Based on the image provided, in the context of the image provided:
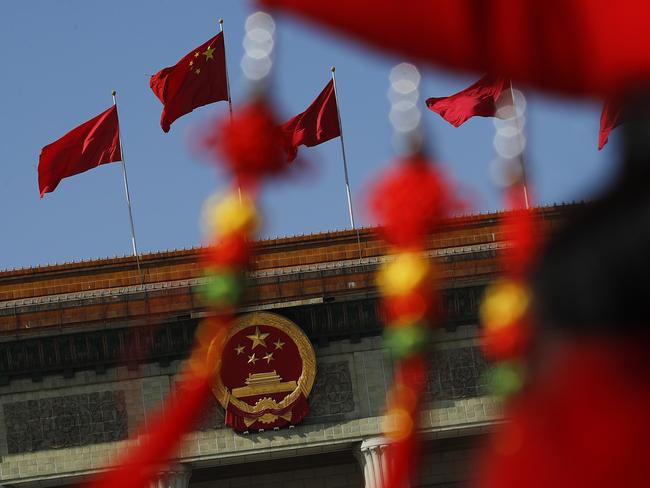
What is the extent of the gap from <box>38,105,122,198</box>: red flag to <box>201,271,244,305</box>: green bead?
1971 centimetres

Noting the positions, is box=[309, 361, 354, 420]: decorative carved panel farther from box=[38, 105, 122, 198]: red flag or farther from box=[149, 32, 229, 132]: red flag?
box=[149, 32, 229, 132]: red flag

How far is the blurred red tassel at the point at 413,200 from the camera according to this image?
12.7 feet

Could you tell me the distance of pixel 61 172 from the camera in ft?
79.8

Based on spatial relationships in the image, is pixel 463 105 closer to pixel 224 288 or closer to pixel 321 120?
pixel 224 288

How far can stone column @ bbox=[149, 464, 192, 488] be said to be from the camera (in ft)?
90.6

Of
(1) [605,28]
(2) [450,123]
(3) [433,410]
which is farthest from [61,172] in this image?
(1) [605,28]

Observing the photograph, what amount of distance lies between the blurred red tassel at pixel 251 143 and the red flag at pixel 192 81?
12.7 metres

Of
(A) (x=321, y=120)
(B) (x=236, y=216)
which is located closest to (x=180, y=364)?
(A) (x=321, y=120)

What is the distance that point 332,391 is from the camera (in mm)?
27875

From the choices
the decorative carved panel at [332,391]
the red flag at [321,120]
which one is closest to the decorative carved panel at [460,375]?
the decorative carved panel at [332,391]

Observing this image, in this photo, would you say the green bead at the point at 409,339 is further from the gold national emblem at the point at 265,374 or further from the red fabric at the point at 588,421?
the gold national emblem at the point at 265,374

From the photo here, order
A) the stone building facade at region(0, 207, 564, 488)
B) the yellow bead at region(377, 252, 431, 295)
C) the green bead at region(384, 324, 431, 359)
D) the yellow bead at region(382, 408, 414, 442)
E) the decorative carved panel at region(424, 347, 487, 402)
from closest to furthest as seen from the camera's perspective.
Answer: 1. the yellow bead at region(382, 408, 414, 442)
2. the green bead at region(384, 324, 431, 359)
3. the yellow bead at region(377, 252, 431, 295)
4. the stone building facade at region(0, 207, 564, 488)
5. the decorative carved panel at region(424, 347, 487, 402)

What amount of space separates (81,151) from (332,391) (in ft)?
23.1

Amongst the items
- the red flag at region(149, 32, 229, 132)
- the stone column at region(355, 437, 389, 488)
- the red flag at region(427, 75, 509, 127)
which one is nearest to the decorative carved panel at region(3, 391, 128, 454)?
the stone column at region(355, 437, 389, 488)
